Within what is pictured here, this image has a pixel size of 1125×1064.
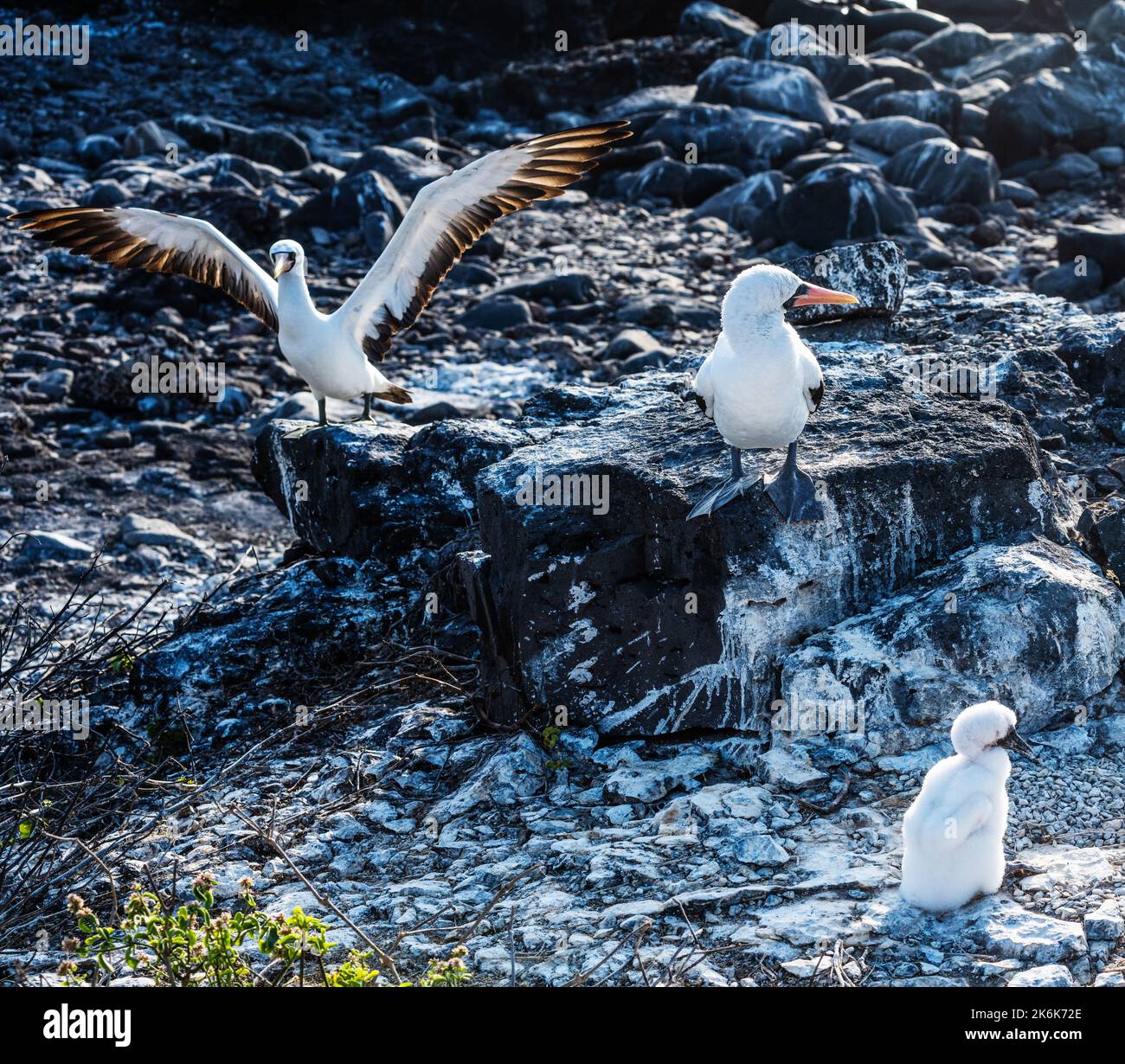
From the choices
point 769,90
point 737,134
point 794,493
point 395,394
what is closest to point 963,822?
point 794,493

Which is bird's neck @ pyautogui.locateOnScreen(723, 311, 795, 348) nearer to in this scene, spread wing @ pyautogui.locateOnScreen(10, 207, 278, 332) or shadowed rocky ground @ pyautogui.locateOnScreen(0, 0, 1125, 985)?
shadowed rocky ground @ pyautogui.locateOnScreen(0, 0, 1125, 985)

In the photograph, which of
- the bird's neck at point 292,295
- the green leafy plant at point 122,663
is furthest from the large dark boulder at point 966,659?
the bird's neck at point 292,295

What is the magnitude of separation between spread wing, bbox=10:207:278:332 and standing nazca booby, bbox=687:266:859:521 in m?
3.76

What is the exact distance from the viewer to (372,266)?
8.21 m

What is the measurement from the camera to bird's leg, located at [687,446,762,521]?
17.4ft

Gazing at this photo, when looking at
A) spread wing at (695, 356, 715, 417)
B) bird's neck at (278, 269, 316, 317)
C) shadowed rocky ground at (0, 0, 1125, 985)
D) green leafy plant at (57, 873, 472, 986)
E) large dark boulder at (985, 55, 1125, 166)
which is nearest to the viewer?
green leafy plant at (57, 873, 472, 986)

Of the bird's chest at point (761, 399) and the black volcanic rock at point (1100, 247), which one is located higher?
the black volcanic rock at point (1100, 247)

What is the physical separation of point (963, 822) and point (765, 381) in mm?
1754

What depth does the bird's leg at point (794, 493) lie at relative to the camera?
5305 millimetres

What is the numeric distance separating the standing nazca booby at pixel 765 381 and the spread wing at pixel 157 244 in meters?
3.76

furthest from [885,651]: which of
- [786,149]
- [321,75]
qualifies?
[321,75]

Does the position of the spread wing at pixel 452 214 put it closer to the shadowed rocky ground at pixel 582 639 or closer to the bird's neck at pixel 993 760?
the shadowed rocky ground at pixel 582 639

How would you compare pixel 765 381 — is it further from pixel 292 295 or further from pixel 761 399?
pixel 292 295

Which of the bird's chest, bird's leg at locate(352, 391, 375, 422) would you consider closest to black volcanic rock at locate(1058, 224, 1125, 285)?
bird's leg at locate(352, 391, 375, 422)
